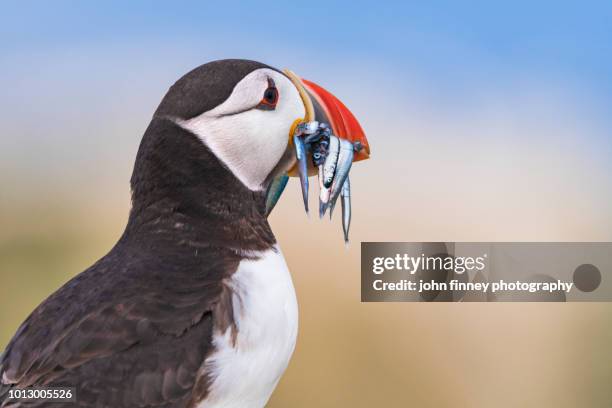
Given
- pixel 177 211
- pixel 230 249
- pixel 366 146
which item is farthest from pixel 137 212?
pixel 366 146

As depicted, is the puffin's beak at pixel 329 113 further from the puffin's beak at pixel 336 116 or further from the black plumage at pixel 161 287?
the black plumage at pixel 161 287

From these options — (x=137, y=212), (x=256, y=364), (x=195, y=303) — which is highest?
(x=137, y=212)

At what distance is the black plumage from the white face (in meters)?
0.02

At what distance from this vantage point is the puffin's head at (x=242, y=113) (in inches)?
81.0

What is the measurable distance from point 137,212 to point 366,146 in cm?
70

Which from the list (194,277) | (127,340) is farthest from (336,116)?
(127,340)

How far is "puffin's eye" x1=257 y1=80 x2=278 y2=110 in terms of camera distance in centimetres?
212

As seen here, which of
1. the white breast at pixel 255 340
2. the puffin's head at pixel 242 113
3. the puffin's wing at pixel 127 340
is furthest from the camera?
the puffin's head at pixel 242 113

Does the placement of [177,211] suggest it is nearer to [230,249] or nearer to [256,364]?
[230,249]

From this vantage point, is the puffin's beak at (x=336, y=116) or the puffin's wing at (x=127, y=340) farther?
the puffin's beak at (x=336, y=116)

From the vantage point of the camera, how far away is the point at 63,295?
199cm

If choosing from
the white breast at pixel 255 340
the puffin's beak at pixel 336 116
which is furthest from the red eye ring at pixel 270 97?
the white breast at pixel 255 340

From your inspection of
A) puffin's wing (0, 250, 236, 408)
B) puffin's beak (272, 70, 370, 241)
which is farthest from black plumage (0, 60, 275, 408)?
puffin's beak (272, 70, 370, 241)

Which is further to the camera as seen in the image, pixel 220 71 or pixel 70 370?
pixel 220 71
